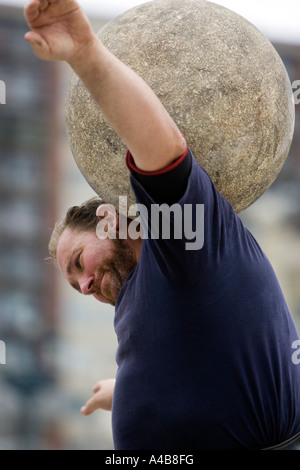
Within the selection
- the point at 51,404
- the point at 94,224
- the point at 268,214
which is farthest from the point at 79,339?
the point at 94,224

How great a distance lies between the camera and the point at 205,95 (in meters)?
5.25

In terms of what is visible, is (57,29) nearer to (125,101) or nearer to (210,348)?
(125,101)

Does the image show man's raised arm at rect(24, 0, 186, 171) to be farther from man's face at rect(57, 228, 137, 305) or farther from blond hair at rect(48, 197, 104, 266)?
blond hair at rect(48, 197, 104, 266)

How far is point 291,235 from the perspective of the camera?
58031 mm

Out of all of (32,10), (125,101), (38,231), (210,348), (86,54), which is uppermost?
(38,231)

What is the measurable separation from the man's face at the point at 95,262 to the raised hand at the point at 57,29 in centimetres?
172

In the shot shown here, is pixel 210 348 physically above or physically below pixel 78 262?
below

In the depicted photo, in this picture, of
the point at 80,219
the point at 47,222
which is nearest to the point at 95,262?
the point at 80,219

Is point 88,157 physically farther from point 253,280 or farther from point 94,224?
point 253,280

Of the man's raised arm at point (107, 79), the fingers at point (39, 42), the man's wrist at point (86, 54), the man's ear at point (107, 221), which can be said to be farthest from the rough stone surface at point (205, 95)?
the fingers at point (39, 42)

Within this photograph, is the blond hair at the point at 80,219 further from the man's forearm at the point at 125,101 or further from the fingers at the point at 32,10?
the fingers at the point at 32,10

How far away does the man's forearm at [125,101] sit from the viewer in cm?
441

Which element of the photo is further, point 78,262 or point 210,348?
point 78,262

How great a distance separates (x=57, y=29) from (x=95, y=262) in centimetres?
191
